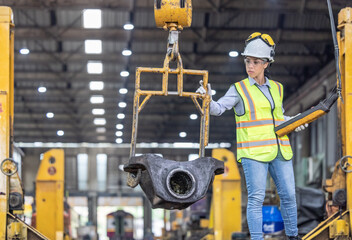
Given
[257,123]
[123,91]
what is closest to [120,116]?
[123,91]

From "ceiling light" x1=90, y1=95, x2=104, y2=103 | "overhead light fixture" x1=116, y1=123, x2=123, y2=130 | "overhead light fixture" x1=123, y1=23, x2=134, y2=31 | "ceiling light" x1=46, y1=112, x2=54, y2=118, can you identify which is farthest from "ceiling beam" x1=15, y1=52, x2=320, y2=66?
"overhead light fixture" x1=116, y1=123, x2=123, y2=130

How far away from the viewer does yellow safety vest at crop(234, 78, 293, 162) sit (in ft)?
19.9

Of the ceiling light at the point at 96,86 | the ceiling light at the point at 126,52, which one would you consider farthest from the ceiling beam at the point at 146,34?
the ceiling light at the point at 96,86

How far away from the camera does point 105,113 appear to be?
41250 millimetres

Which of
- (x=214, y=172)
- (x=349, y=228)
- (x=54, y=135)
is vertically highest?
(x=54, y=135)

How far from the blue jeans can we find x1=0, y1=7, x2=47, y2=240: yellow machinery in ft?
10.7

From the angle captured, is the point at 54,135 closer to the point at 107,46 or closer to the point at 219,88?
the point at 219,88

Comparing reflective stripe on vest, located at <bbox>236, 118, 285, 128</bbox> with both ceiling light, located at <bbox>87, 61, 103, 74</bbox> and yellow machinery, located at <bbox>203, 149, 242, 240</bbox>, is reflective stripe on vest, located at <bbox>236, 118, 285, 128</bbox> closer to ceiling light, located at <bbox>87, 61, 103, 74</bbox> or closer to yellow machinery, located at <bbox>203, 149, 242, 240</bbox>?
yellow machinery, located at <bbox>203, 149, 242, 240</bbox>

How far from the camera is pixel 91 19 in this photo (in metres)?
24.9

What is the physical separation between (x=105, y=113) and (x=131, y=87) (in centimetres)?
723

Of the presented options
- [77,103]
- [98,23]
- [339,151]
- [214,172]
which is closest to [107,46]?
[98,23]

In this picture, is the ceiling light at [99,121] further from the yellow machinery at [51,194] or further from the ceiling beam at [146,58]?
the yellow machinery at [51,194]

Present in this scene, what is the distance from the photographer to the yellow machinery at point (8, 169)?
818 cm

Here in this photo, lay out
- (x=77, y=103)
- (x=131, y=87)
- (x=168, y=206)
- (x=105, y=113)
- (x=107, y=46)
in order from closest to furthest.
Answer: (x=168, y=206) → (x=107, y=46) → (x=131, y=87) → (x=77, y=103) → (x=105, y=113)
